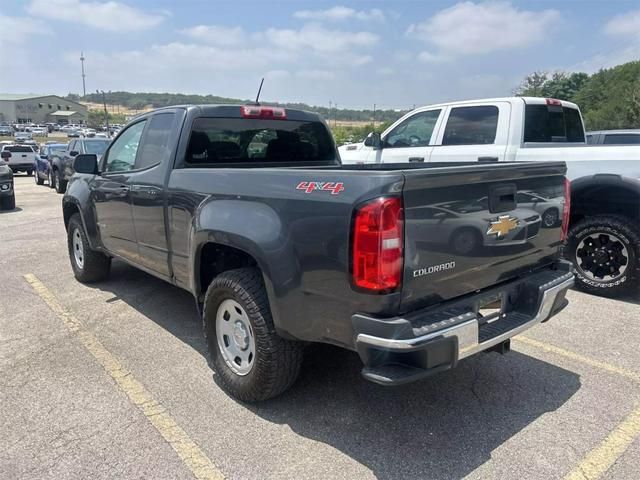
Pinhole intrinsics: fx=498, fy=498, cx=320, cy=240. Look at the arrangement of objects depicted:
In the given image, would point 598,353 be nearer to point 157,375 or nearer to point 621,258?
point 621,258

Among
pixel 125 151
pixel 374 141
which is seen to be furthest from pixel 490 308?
pixel 374 141

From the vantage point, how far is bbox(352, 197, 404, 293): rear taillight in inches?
90.5

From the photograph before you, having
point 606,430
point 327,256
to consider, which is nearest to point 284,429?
point 327,256

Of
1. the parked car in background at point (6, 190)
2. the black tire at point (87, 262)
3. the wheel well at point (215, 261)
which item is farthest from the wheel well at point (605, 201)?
the parked car in background at point (6, 190)

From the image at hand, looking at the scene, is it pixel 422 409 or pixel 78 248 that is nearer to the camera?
pixel 422 409

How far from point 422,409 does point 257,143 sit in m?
2.58

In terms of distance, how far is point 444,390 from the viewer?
11.2 feet

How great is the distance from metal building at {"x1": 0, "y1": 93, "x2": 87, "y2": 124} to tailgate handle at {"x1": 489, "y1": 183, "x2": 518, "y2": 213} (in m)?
151

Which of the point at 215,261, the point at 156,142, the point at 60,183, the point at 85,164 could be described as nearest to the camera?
the point at 215,261

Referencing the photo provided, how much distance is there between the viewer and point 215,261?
3.64 metres

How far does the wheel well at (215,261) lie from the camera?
11.5ft

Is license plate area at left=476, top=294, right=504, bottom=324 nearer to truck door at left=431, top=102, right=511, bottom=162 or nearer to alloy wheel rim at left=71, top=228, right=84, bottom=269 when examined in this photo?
truck door at left=431, top=102, right=511, bottom=162

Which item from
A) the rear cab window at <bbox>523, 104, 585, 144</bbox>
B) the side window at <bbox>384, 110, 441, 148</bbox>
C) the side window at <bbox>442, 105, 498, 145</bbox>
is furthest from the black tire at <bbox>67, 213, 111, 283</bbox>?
the rear cab window at <bbox>523, 104, 585, 144</bbox>

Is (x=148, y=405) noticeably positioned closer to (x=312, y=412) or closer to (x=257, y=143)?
(x=312, y=412)
